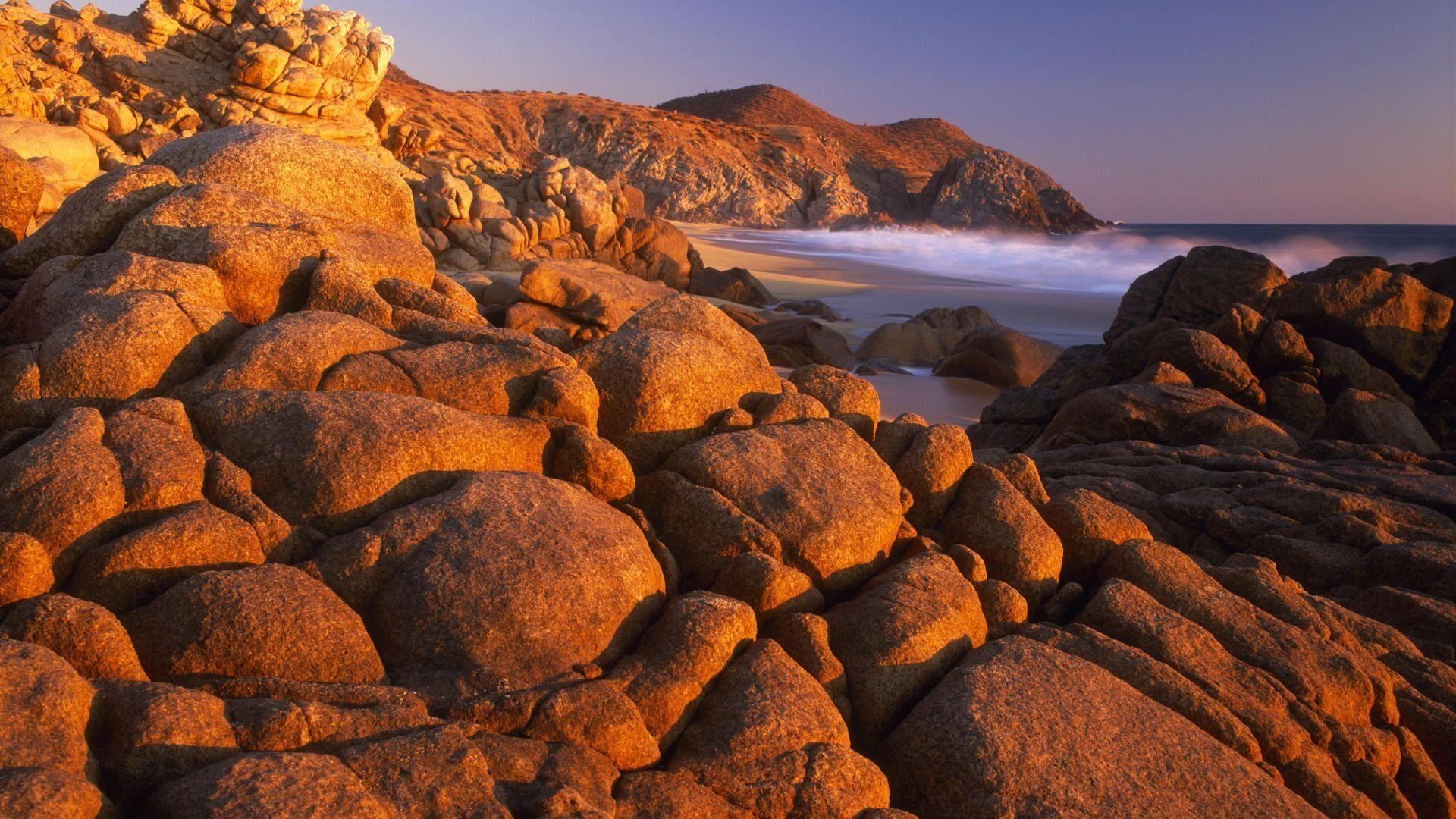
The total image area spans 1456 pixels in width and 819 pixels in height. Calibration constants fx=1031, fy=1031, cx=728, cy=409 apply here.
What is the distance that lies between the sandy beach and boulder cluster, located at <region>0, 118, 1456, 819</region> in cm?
763

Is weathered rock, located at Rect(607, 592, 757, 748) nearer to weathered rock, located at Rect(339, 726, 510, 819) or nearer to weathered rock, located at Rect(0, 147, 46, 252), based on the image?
weathered rock, located at Rect(339, 726, 510, 819)

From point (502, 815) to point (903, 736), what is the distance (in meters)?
1.86

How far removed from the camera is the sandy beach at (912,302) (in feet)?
52.2

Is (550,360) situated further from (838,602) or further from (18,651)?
(18,651)

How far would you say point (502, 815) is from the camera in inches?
124

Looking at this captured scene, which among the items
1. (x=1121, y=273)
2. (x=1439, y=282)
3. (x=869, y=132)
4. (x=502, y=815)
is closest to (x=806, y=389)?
(x=502, y=815)

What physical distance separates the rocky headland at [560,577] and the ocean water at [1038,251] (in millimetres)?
31807

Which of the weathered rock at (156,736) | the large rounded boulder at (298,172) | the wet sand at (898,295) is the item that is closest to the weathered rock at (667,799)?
the weathered rock at (156,736)

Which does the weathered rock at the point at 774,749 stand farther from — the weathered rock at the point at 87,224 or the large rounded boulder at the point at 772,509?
the weathered rock at the point at 87,224

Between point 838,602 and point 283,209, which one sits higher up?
point 283,209

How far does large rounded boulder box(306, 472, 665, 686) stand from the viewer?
4105 millimetres

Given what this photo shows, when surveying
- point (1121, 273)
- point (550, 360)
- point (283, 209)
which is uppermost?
point (283, 209)

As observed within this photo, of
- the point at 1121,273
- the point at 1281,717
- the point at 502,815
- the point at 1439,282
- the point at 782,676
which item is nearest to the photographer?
the point at 502,815

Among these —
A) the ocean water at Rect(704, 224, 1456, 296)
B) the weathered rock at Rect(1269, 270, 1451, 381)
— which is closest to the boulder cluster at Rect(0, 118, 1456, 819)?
the weathered rock at Rect(1269, 270, 1451, 381)
